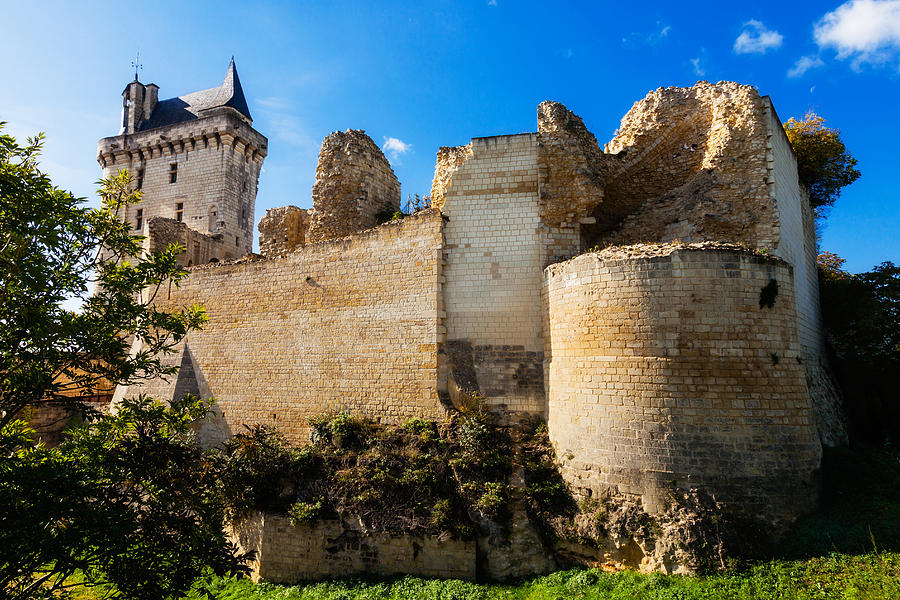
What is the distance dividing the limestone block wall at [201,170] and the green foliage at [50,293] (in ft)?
58.9

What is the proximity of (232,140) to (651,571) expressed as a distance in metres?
23.6

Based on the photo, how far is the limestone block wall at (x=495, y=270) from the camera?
31.9ft

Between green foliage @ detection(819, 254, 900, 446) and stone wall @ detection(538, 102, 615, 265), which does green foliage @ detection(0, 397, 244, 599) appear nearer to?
stone wall @ detection(538, 102, 615, 265)

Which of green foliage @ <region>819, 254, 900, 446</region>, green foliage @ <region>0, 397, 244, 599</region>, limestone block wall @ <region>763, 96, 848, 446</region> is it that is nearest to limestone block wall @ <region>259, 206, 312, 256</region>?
green foliage @ <region>0, 397, 244, 599</region>

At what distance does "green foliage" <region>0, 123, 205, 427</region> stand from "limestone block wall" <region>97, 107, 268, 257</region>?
58.9 ft

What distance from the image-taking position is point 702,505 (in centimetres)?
712

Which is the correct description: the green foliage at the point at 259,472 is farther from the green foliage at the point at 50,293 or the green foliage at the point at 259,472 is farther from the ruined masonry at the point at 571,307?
the green foliage at the point at 50,293

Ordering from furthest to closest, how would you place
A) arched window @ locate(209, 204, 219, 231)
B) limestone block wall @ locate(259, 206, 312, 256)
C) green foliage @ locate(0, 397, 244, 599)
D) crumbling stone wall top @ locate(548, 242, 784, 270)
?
arched window @ locate(209, 204, 219, 231), limestone block wall @ locate(259, 206, 312, 256), crumbling stone wall top @ locate(548, 242, 784, 270), green foliage @ locate(0, 397, 244, 599)

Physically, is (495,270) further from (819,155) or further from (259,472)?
(819,155)

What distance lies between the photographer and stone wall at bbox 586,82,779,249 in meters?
9.66

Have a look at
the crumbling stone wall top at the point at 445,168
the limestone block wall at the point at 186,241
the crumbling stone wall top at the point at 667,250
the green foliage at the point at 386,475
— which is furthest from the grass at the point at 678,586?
the limestone block wall at the point at 186,241

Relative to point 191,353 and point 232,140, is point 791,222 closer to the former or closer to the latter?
point 191,353

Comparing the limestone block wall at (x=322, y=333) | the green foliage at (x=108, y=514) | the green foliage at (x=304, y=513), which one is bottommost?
the green foliage at (x=304, y=513)

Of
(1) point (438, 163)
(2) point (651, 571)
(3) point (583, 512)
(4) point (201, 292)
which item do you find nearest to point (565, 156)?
(1) point (438, 163)
